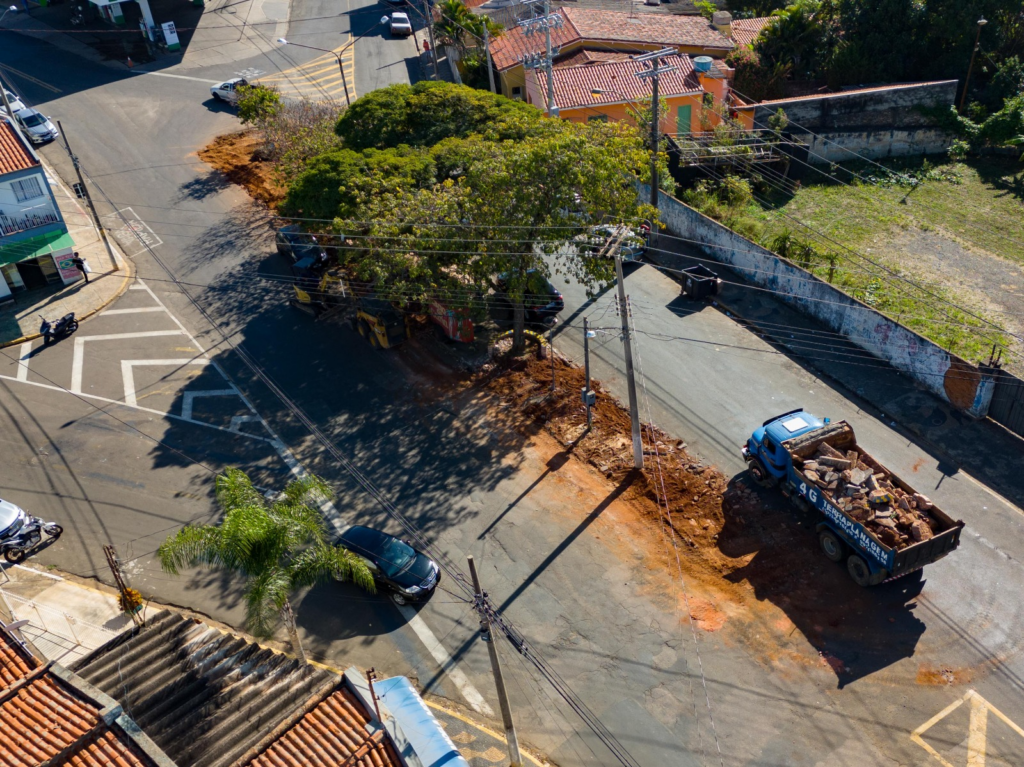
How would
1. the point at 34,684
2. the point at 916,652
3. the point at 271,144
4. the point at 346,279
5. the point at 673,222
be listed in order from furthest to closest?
the point at 271,144 → the point at 673,222 → the point at 346,279 → the point at 916,652 → the point at 34,684

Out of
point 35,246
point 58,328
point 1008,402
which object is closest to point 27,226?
Result: point 35,246

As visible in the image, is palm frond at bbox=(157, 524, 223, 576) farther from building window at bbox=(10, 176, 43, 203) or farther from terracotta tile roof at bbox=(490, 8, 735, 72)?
terracotta tile roof at bbox=(490, 8, 735, 72)

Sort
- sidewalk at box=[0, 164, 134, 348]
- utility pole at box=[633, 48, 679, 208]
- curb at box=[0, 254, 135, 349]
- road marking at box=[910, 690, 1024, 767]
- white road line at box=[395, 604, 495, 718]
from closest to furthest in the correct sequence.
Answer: road marking at box=[910, 690, 1024, 767], white road line at box=[395, 604, 495, 718], utility pole at box=[633, 48, 679, 208], curb at box=[0, 254, 135, 349], sidewalk at box=[0, 164, 134, 348]

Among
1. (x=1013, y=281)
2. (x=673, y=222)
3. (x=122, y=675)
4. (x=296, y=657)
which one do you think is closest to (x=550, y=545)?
(x=296, y=657)

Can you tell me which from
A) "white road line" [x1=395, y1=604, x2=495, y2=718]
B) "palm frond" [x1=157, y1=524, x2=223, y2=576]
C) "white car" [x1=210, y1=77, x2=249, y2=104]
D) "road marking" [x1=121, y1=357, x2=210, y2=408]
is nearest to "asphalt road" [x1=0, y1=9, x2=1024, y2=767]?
"white road line" [x1=395, y1=604, x2=495, y2=718]

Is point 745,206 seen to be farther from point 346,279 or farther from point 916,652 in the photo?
point 916,652

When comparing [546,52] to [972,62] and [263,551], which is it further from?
[263,551]
